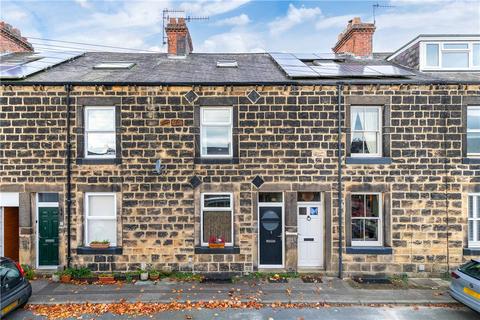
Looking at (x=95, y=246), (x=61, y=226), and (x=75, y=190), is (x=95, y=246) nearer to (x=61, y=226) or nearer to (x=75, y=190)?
(x=61, y=226)

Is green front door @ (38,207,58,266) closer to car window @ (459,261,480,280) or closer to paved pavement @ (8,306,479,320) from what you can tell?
paved pavement @ (8,306,479,320)

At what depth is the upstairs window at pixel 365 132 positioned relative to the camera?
33.9 feet

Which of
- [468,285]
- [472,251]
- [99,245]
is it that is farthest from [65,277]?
[472,251]

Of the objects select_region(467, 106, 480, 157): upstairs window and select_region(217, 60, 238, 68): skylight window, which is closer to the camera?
select_region(467, 106, 480, 157): upstairs window

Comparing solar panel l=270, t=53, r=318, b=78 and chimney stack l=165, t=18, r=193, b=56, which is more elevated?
chimney stack l=165, t=18, r=193, b=56

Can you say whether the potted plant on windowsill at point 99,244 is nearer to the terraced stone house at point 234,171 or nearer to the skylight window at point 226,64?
the terraced stone house at point 234,171

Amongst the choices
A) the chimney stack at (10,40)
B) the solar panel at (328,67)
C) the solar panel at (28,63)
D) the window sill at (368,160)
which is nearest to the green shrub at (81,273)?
the solar panel at (28,63)

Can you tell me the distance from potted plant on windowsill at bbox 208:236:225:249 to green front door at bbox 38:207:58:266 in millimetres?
5349

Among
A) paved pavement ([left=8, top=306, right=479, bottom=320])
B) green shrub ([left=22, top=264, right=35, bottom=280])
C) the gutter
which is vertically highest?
the gutter

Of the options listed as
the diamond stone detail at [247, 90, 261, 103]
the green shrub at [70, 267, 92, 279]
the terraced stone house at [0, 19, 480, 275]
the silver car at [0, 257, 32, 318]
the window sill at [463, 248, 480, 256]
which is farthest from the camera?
the diamond stone detail at [247, 90, 261, 103]

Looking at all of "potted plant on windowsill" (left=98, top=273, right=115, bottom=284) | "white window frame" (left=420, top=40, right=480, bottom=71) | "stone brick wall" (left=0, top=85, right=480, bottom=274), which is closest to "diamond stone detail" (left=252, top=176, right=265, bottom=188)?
"stone brick wall" (left=0, top=85, right=480, bottom=274)

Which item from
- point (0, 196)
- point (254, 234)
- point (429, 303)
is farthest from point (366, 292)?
point (0, 196)

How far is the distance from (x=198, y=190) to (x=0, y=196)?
6.76 metres

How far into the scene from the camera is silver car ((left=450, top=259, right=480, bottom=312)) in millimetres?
6930
